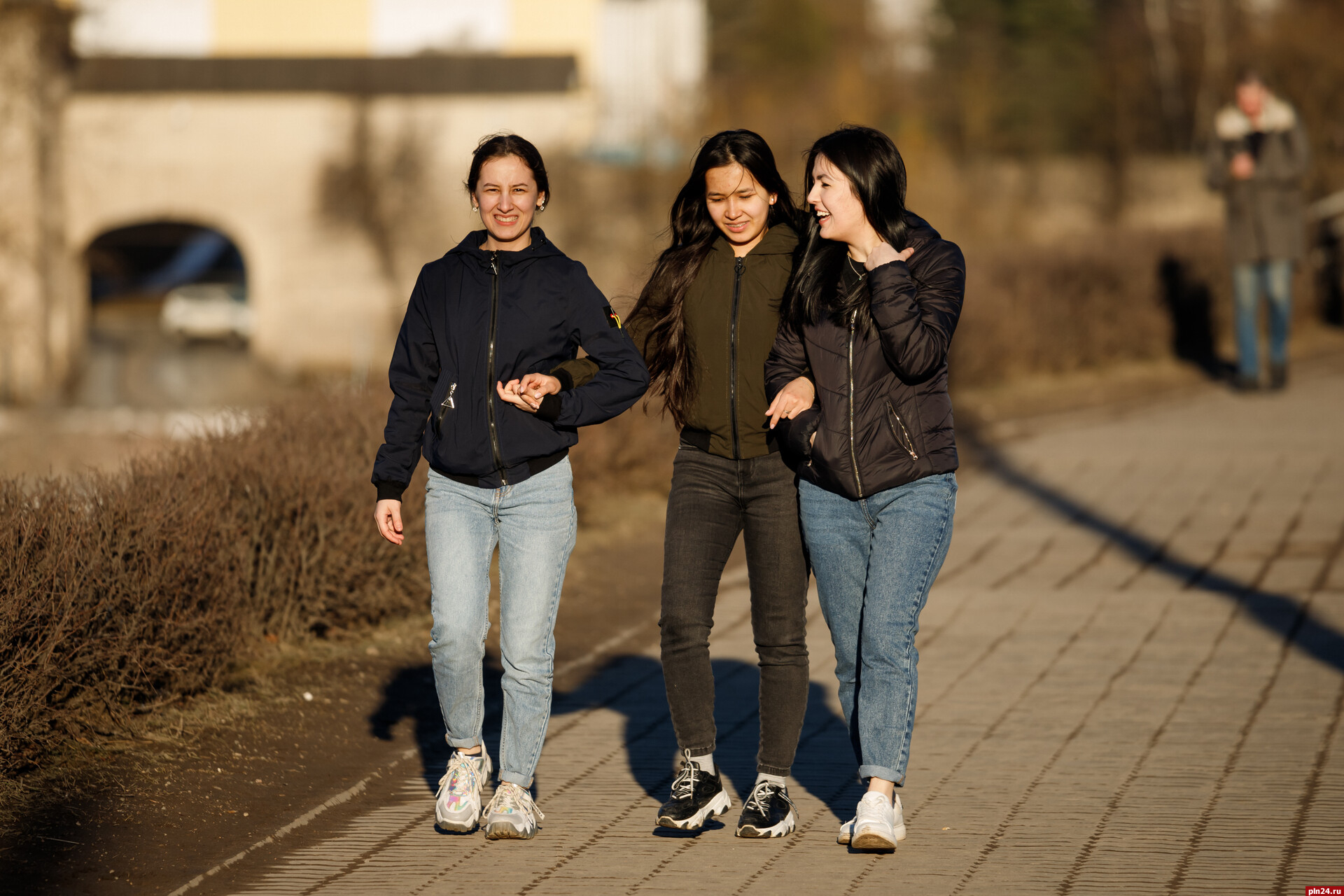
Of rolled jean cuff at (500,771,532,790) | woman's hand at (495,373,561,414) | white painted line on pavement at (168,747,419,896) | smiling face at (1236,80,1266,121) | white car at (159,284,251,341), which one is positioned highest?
smiling face at (1236,80,1266,121)

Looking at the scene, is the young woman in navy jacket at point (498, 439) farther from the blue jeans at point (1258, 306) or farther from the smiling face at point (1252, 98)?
the blue jeans at point (1258, 306)

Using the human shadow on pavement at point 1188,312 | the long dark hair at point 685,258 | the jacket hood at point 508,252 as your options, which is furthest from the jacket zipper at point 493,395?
the human shadow on pavement at point 1188,312

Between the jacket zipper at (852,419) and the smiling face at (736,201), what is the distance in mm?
443

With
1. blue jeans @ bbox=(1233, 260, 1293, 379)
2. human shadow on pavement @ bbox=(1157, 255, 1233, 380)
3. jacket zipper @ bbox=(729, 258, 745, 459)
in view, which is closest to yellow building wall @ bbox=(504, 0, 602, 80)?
human shadow on pavement @ bbox=(1157, 255, 1233, 380)

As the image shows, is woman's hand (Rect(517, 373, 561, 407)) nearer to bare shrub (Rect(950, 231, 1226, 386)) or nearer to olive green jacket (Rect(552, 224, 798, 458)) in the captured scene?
olive green jacket (Rect(552, 224, 798, 458))

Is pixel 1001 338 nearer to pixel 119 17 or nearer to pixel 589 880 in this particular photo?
pixel 589 880

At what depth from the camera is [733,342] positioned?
448 centimetres

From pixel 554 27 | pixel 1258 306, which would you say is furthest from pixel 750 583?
pixel 554 27

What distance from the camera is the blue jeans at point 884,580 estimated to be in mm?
4293

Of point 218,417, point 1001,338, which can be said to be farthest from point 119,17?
point 218,417

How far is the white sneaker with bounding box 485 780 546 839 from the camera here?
448 cm

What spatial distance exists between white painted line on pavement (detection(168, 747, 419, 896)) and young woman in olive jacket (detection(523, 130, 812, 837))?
3.55 ft

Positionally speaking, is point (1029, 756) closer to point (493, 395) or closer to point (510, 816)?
point (510, 816)

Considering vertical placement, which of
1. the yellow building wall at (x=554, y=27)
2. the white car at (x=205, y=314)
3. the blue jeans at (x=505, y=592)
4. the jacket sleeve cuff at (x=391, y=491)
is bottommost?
the white car at (x=205, y=314)
